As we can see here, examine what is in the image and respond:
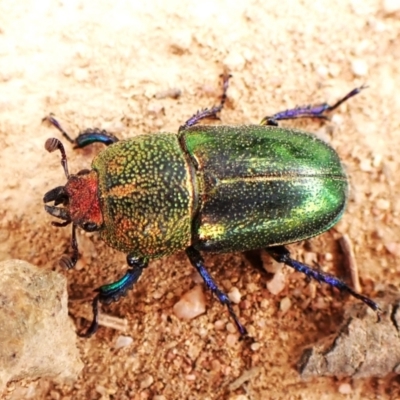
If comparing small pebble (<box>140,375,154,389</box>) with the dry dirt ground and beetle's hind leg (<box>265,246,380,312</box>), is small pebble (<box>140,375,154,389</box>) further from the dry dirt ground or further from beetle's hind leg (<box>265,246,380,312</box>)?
beetle's hind leg (<box>265,246,380,312</box>)

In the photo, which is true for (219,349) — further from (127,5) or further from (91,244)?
(127,5)

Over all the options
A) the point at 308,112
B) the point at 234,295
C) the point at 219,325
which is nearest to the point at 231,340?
the point at 219,325

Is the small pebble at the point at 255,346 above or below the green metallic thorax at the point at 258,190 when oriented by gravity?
below

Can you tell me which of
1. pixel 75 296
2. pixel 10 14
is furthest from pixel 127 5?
pixel 75 296

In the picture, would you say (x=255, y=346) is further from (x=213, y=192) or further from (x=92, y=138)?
(x=92, y=138)

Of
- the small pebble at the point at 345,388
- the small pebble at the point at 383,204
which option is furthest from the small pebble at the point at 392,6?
the small pebble at the point at 345,388

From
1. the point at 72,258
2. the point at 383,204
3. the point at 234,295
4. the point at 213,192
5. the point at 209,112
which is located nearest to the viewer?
the point at 213,192

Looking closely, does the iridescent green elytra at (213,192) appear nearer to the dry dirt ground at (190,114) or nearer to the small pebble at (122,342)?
the dry dirt ground at (190,114)
